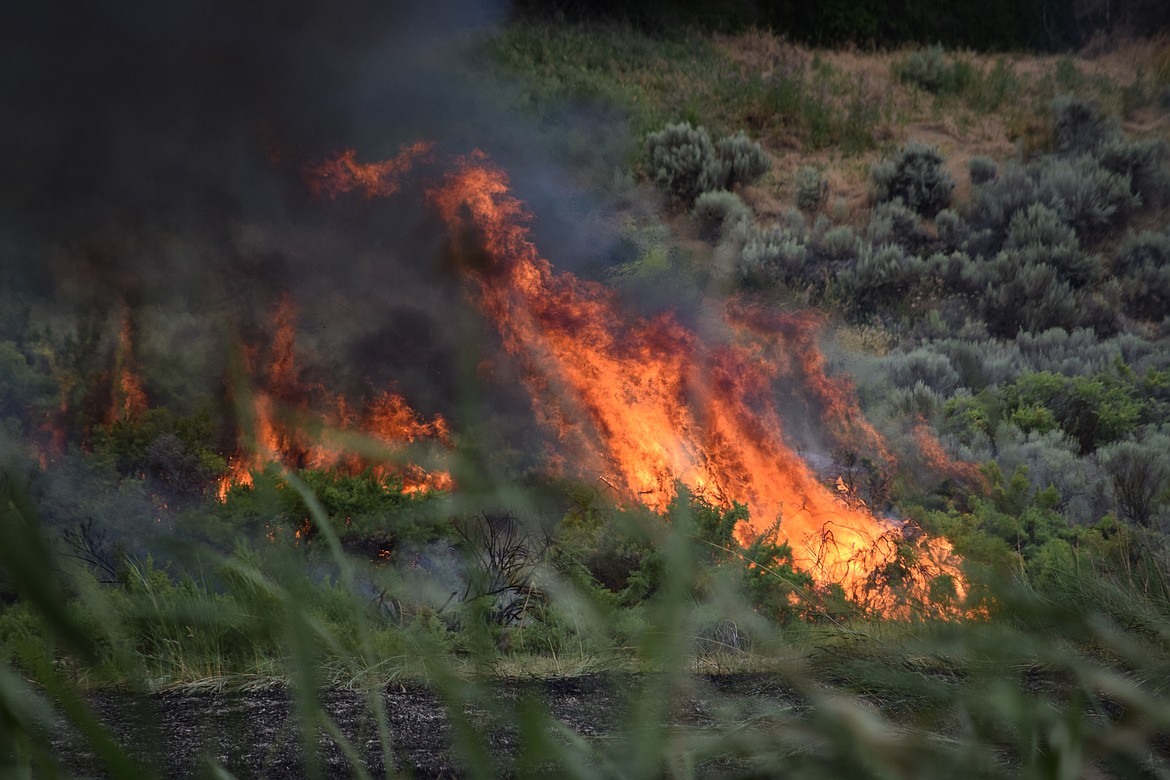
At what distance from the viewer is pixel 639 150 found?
662cm

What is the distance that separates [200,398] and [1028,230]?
5380mm

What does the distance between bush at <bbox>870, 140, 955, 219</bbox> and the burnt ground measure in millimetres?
5303

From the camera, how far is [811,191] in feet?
22.1

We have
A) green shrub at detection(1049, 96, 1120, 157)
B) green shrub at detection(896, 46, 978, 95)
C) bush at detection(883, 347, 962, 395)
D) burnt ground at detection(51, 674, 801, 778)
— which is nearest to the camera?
burnt ground at detection(51, 674, 801, 778)

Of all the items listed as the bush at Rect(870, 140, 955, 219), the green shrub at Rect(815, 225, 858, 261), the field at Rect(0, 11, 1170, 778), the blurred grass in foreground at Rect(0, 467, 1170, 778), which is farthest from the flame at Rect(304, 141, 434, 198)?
the bush at Rect(870, 140, 955, 219)

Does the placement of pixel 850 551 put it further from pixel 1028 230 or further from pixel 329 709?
pixel 1028 230

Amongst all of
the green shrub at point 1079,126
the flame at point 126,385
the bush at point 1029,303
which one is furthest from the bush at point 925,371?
the flame at point 126,385

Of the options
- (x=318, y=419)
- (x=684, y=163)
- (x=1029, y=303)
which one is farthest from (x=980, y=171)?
(x=318, y=419)

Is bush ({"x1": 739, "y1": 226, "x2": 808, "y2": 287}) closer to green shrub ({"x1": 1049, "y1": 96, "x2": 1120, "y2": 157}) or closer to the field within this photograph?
the field

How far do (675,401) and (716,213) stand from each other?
253 cm

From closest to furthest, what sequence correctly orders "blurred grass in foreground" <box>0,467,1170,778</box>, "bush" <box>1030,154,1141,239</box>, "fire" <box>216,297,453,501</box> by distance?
"blurred grass in foreground" <box>0,467,1170,778</box>
"fire" <box>216,297,453,501</box>
"bush" <box>1030,154,1141,239</box>

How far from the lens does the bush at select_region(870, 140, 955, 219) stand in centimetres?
670

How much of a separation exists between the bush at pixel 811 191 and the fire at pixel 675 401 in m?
1.88

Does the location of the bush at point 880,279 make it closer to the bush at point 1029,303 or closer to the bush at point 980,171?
the bush at point 1029,303
